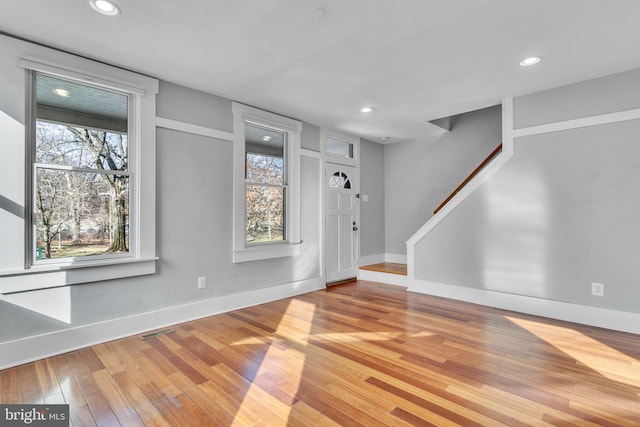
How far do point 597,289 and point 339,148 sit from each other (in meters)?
3.92

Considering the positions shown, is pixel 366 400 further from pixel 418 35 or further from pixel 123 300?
pixel 418 35

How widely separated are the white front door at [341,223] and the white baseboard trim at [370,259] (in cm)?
15

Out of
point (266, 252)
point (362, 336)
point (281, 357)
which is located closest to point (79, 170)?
point (266, 252)

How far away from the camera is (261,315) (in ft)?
11.6

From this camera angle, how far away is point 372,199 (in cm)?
598

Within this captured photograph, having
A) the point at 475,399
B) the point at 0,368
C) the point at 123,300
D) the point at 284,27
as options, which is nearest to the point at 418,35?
the point at 284,27

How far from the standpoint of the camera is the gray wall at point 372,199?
5.77m

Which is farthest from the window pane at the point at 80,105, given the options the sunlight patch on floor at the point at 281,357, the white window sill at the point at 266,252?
the sunlight patch on floor at the point at 281,357

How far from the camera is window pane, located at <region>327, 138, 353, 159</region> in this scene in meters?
5.23

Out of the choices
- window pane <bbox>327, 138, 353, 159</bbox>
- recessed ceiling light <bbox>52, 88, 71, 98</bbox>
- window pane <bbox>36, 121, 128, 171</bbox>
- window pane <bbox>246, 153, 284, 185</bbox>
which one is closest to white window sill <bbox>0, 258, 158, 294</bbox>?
window pane <bbox>36, 121, 128, 171</bbox>

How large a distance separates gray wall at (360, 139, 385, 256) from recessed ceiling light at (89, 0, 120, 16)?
4.26 metres

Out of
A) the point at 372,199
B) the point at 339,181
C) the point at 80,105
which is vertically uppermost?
the point at 80,105

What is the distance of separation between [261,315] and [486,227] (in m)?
3.01

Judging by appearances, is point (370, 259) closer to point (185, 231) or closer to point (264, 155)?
point (264, 155)
